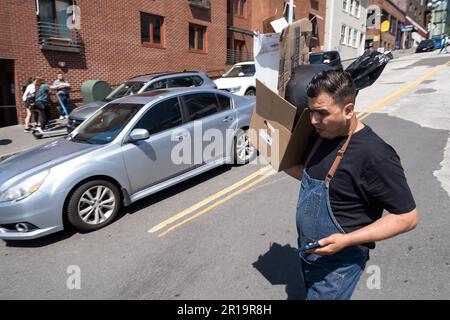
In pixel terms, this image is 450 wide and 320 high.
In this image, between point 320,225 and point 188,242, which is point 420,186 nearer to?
point 188,242

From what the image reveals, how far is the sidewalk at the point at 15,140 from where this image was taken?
8.66m

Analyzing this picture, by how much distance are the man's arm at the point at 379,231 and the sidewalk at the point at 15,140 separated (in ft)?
27.8

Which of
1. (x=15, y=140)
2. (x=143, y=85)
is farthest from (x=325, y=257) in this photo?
(x=15, y=140)

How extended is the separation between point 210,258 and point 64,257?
5.30 ft

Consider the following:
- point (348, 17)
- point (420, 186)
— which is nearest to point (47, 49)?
point (420, 186)

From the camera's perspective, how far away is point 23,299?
10.1 ft

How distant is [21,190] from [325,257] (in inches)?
137

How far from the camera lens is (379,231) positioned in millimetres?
1590

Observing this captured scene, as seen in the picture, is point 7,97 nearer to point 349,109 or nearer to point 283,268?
point 283,268

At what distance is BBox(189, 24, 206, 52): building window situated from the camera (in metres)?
17.8

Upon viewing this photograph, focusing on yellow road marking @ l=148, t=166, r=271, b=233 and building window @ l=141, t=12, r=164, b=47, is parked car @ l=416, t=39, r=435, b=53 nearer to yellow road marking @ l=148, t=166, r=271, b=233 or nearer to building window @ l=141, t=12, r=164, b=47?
building window @ l=141, t=12, r=164, b=47

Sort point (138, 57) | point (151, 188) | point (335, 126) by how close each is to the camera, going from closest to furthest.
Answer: point (335, 126), point (151, 188), point (138, 57)

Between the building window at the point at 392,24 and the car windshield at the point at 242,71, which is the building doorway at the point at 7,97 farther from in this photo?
the building window at the point at 392,24

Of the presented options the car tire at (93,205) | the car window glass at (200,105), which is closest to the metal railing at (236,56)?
the car window glass at (200,105)
